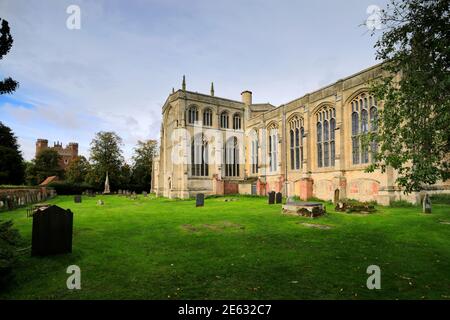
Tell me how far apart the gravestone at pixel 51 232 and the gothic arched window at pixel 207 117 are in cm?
2931

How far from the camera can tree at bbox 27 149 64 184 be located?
60.3 metres

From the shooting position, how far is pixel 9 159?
38.4 meters

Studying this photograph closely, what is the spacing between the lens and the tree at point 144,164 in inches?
2193

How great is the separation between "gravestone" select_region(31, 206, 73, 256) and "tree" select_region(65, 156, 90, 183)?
50.5 metres

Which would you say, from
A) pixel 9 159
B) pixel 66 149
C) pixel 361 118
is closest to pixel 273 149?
pixel 361 118

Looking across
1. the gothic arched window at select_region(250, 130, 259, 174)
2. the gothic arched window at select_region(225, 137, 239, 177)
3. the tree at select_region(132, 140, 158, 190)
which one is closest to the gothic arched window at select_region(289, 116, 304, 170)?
the gothic arched window at select_region(250, 130, 259, 174)

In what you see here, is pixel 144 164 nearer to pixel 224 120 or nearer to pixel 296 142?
pixel 224 120

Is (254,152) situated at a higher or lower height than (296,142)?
lower

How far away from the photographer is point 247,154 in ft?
123

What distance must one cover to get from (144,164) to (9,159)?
76.3 ft

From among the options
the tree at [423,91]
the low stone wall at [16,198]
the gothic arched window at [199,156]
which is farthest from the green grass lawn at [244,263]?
the gothic arched window at [199,156]
